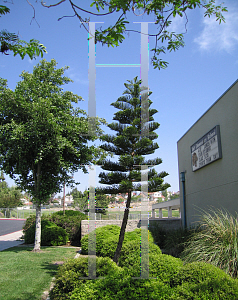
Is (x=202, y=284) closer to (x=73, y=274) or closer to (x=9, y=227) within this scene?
(x=73, y=274)

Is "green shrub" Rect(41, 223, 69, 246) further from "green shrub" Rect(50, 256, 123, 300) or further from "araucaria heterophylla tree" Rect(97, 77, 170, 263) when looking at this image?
"green shrub" Rect(50, 256, 123, 300)

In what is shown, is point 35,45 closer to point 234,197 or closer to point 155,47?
point 155,47

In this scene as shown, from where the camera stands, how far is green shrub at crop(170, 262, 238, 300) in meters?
3.07

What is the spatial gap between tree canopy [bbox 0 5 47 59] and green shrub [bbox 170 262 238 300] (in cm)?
338

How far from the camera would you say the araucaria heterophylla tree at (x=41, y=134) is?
8797 mm

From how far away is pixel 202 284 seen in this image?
3.25 m

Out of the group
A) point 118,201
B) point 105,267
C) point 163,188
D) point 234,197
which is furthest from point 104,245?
point 234,197

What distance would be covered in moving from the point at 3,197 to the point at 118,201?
39.6m

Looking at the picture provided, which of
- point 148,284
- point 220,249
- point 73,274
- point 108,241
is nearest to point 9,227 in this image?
point 108,241

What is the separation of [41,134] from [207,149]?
5945 mm

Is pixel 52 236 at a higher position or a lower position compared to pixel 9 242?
higher

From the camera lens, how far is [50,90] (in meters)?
10.3

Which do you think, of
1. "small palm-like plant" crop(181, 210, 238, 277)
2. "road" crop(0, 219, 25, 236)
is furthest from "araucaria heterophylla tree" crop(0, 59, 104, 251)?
"road" crop(0, 219, 25, 236)

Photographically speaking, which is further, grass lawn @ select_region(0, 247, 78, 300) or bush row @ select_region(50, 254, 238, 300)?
grass lawn @ select_region(0, 247, 78, 300)
